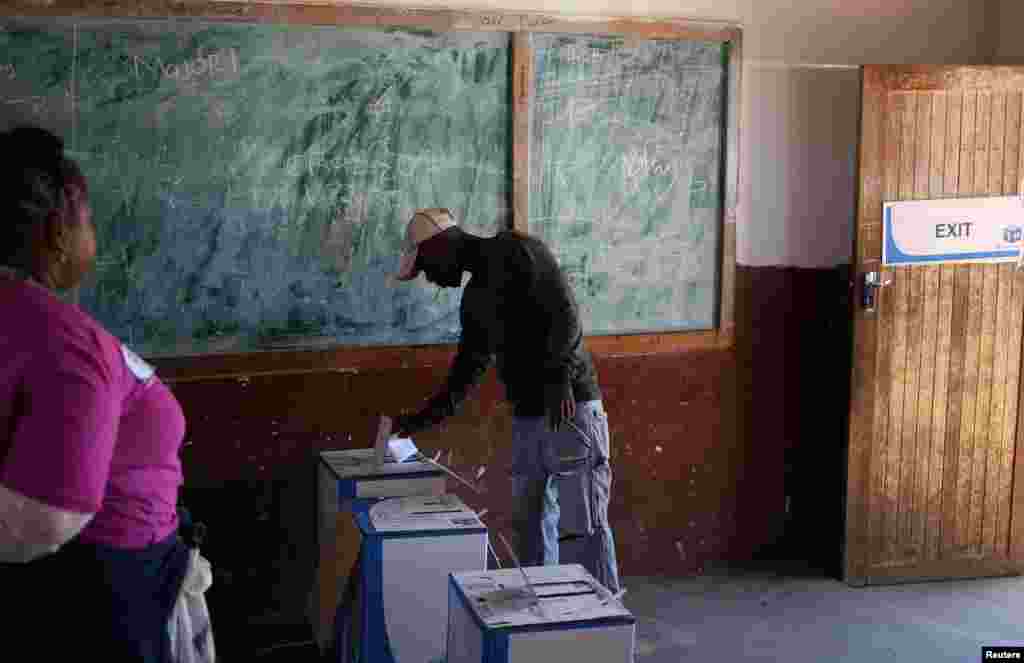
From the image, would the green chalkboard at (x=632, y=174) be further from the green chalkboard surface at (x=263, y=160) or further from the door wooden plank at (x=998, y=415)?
the door wooden plank at (x=998, y=415)

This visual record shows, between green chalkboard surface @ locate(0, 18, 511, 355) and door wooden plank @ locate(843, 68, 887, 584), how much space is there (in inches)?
52.9

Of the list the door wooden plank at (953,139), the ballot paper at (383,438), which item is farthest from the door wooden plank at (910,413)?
the ballot paper at (383,438)

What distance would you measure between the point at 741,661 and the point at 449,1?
8.00ft

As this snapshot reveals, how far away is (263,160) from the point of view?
3.76 meters

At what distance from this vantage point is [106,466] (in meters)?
1.55

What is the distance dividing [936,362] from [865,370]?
1.04 feet

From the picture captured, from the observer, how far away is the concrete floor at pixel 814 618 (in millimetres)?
3717

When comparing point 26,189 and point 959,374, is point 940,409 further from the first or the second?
point 26,189

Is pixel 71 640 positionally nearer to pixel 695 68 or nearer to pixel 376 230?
pixel 376 230

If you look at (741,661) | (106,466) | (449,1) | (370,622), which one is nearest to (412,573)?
(370,622)

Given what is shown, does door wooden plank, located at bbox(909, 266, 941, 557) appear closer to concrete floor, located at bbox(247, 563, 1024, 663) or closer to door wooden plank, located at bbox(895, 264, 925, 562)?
door wooden plank, located at bbox(895, 264, 925, 562)

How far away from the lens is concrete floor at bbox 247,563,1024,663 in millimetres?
3701

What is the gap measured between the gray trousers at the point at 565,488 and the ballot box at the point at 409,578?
1.84 feet

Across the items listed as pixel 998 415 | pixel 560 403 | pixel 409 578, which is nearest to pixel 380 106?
pixel 560 403
